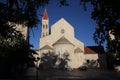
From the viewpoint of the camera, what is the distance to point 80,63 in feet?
251

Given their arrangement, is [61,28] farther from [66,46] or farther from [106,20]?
[106,20]

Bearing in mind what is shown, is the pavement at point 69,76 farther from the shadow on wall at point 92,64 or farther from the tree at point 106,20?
the shadow on wall at point 92,64

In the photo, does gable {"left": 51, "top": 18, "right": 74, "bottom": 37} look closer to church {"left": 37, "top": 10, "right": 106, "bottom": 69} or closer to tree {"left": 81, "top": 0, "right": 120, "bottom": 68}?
church {"left": 37, "top": 10, "right": 106, "bottom": 69}

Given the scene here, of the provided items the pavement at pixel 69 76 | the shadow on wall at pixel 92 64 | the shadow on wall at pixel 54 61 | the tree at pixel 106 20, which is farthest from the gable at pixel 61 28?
the tree at pixel 106 20

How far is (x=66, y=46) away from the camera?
72562mm

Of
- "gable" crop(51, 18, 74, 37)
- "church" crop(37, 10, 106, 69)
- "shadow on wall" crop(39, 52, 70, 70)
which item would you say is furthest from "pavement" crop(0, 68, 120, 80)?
"gable" crop(51, 18, 74, 37)

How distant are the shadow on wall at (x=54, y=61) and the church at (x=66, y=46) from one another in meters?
0.48

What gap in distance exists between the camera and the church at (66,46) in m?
72.5

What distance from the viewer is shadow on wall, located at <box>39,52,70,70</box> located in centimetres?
7103

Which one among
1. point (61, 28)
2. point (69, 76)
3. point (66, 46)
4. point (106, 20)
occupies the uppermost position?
point (61, 28)

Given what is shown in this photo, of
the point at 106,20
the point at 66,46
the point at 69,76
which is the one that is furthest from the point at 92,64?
the point at 106,20

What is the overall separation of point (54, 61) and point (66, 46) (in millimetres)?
5929

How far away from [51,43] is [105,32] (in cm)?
6418

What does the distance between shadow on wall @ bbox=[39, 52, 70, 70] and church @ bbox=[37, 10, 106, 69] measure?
479 mm
